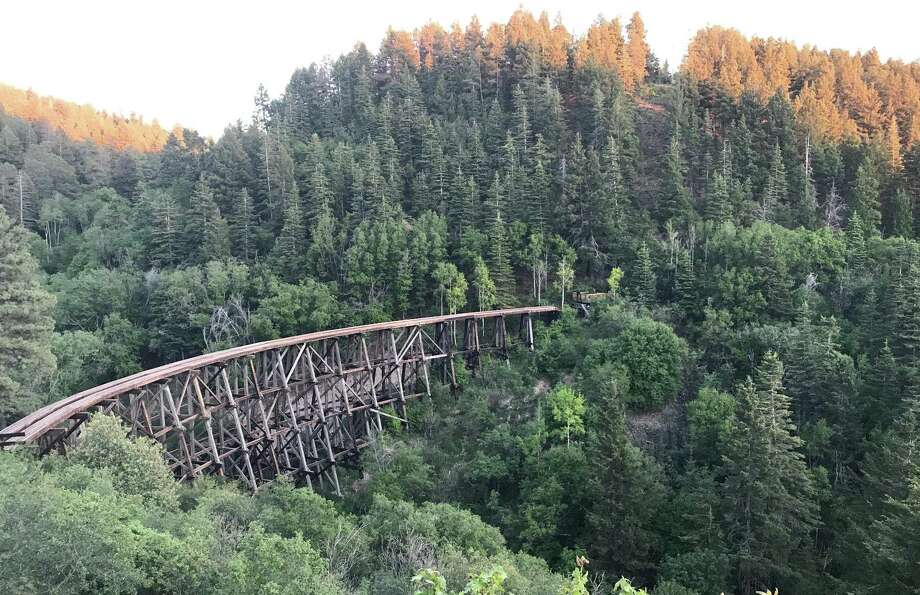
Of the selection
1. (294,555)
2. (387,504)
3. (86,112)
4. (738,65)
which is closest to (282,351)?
(387,504)

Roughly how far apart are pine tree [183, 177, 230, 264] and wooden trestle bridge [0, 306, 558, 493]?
43.6 feet

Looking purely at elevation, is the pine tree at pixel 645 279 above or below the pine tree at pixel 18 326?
below

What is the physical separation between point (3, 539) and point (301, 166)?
3990 cm

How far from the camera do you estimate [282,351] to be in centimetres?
2661

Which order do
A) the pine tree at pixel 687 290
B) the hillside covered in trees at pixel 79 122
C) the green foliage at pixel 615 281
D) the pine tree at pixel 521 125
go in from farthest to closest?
the hillside covered in trees at pixel 79 122 < the pine tree at pixel 521 125 < the green foliage at pixel 615 281 < the pine tree at pixel 687 290

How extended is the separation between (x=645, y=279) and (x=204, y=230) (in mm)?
29106

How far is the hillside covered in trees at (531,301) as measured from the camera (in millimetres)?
16281

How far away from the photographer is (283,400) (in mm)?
29531

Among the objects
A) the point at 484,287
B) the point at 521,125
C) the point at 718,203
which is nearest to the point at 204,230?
the point at 484,287

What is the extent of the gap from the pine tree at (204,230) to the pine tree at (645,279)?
2662 cm

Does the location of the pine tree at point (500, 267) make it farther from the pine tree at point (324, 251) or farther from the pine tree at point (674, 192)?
the pine tree at point (674, 192)

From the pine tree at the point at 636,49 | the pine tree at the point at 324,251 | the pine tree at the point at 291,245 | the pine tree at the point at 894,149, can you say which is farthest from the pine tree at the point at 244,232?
the pine tree at the point at 894,149

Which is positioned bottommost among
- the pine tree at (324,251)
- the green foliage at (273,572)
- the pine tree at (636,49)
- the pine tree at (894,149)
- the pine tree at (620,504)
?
the pine tree at (620,504)

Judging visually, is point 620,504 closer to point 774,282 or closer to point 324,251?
point 774,282
